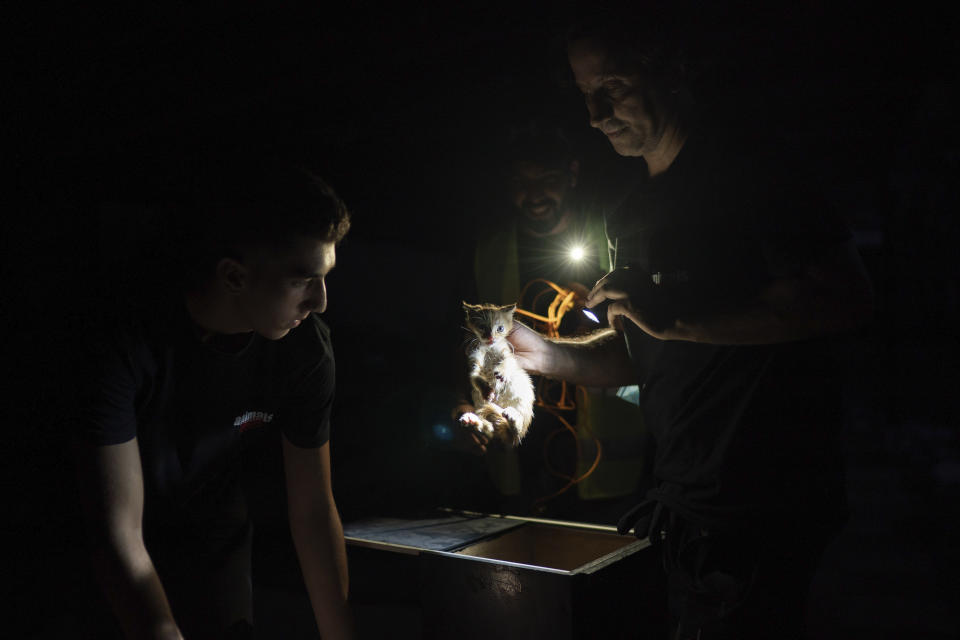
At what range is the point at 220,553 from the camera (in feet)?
6.72

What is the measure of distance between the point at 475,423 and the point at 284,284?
2.25 feet

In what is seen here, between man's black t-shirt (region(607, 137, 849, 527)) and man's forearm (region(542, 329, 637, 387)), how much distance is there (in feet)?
0.89

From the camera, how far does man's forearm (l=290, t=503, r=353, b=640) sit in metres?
2.09

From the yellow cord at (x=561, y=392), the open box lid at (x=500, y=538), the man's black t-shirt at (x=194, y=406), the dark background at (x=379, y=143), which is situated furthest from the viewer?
the dark background at (x=379, y=143)

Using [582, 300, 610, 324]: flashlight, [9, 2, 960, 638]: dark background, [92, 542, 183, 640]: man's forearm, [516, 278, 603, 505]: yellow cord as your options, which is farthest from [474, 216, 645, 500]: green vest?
[92, 542, 183, 640]: man's forearm

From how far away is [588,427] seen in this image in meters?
2.91

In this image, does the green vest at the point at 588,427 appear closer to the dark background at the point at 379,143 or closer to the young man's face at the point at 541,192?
the young man's face at the point at 541,192

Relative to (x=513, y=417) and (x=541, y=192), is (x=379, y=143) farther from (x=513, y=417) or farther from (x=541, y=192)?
(x=513, y=417)

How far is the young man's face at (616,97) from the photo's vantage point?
1676mm

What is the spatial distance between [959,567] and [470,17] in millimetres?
5301

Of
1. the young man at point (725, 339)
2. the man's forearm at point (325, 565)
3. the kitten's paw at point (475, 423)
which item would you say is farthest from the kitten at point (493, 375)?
the man's forearm at point (325, 565)

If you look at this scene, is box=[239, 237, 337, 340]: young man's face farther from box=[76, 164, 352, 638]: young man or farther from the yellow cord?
the yellow cord

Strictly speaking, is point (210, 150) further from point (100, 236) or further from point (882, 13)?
point (882, 13)

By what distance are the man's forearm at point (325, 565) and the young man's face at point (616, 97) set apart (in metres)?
1.44
